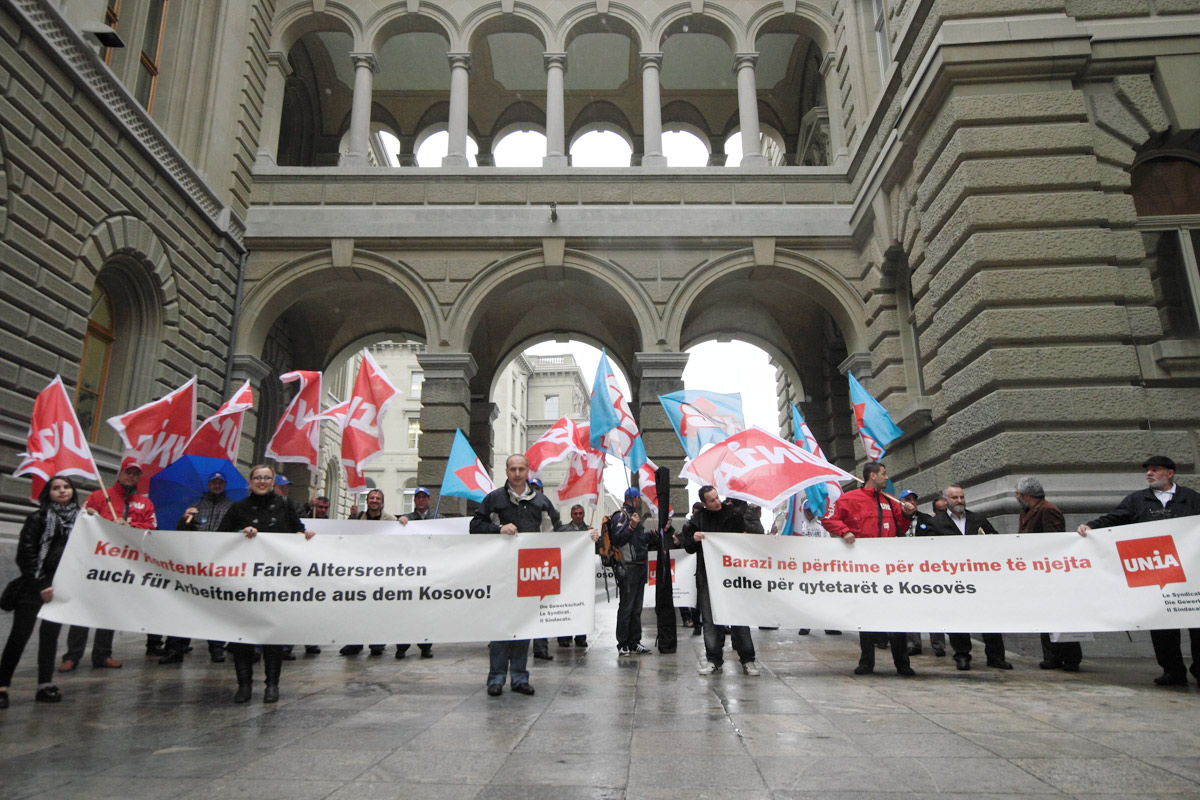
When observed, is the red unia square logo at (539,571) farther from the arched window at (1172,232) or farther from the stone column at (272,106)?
the stone column at (272,106)

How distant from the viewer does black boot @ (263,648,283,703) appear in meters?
5.82

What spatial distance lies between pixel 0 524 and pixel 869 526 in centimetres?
968

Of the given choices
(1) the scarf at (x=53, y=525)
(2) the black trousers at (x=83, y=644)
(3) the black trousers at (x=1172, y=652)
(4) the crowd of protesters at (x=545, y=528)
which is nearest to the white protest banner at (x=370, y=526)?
(4) the crowd of protesters at (x=545, y=528)

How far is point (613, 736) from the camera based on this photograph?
4.61m

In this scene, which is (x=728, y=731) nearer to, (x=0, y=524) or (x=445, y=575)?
(x=445, y=575)

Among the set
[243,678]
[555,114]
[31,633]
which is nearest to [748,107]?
[555,114]

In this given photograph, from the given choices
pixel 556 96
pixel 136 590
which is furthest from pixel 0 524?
pixel 556 96

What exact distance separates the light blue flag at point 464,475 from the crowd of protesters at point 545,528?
3.14 ft

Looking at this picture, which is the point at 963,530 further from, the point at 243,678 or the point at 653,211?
the point at 653,211

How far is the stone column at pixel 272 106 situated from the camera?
54.5ft

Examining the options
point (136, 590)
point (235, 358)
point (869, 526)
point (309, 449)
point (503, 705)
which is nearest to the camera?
point (503, 705)

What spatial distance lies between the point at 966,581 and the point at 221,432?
325 inches

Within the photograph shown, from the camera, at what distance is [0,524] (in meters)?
8.92

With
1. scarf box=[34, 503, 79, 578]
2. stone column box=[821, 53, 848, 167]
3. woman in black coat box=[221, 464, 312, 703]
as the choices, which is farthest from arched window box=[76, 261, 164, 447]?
stone column box=[821, 53, 848, 167]
